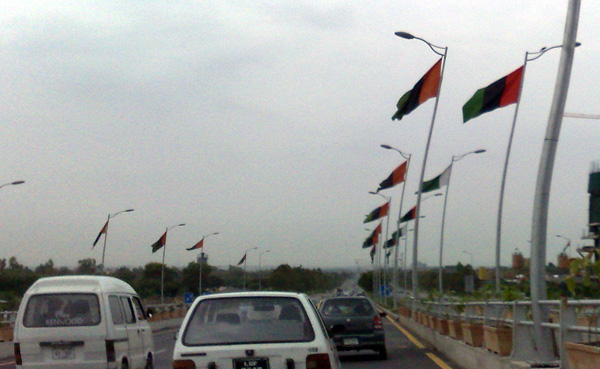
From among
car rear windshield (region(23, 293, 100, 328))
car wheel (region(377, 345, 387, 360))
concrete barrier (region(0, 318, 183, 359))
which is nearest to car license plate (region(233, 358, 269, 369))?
car rear windshield (region(23, 293, 100, 328))

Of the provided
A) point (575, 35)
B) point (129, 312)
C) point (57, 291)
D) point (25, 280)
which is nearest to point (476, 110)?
point (575, 35)

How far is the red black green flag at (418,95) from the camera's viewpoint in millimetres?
26469

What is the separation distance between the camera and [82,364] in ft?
45.4

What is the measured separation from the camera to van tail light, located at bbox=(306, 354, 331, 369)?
29.3ft

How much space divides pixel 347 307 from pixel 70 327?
32.8ft

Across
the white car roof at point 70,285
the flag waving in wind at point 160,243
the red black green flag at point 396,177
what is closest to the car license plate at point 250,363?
the white car roof at point 70,285

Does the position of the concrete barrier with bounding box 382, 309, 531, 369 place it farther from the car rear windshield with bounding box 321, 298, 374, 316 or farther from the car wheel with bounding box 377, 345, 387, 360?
the car rear windshield with bounding box 321, 298, 374, 316

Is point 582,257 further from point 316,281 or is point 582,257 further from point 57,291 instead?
point 316,281

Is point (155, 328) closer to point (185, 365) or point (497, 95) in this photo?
point (497, 95)

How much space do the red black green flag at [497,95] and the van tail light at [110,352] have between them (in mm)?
11006

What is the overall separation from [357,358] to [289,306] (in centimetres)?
1338

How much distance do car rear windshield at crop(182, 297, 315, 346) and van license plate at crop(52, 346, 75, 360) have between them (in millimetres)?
5221

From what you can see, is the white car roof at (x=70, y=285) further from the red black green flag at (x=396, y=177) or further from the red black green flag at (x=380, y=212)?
the red black green flag at (x=380, y=212)

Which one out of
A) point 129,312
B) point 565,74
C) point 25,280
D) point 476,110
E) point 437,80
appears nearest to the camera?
point 565,74
